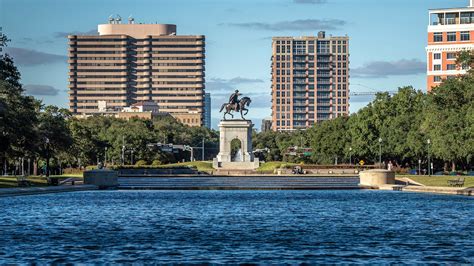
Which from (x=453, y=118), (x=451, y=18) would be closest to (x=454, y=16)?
(x=451, y=18)

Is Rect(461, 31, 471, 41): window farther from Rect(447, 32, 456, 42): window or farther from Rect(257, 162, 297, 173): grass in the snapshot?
Rect(257, 162, 297, 173): grass

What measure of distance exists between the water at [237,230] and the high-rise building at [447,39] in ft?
367

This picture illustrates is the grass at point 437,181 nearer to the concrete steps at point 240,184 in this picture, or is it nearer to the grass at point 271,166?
the concrete steps at point 240,184

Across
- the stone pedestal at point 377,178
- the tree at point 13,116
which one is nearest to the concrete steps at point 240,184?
the stone pedestal at point 377,178

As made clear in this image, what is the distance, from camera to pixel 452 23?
599ft

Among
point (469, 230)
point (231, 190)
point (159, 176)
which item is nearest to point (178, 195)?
point (231, 190)

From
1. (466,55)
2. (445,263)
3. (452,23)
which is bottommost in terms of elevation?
(445,263)

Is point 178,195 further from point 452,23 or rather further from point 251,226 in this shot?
point 452,23

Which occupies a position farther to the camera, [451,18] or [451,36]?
[451,18]

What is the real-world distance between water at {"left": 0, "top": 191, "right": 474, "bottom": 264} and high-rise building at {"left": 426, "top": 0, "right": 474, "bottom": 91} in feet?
367

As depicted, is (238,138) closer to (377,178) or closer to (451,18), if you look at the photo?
(451,18)

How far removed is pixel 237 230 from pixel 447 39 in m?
141

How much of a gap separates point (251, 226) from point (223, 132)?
117 metres

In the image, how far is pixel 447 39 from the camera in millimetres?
181625
